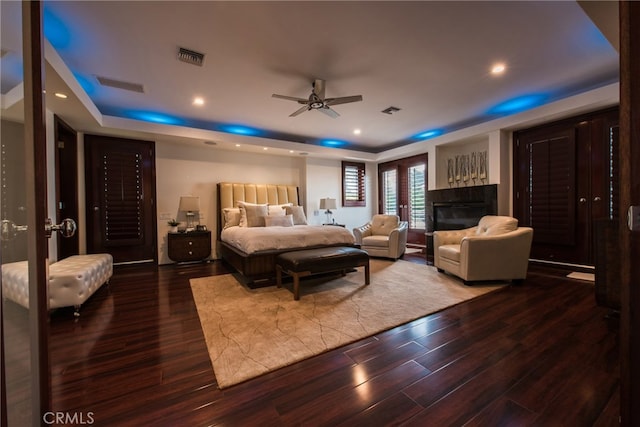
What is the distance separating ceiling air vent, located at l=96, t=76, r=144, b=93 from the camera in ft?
11.0

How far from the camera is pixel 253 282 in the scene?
3.55 metres

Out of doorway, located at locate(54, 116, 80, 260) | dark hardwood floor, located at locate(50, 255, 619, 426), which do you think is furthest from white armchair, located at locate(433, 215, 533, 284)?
doorway, located at locate(54, 116, 80, 260)

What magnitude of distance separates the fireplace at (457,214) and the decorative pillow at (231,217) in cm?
431

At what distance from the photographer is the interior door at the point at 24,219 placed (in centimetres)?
82

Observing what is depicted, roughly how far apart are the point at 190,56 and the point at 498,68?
3.67 metres

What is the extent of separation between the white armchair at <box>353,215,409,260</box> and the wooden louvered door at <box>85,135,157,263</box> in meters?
4.26

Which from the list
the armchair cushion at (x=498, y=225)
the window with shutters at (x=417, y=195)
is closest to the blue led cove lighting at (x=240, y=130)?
the window with shutters at (x=417, y=195)

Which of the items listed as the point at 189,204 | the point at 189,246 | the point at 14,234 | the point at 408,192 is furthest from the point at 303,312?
the point at 408,192

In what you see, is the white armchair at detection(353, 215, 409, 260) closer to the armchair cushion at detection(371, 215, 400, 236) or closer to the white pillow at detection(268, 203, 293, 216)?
the armchair cushion at detection(371, 215, 400, 236)

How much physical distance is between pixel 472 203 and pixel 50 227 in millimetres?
5837

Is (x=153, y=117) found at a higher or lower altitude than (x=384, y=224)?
higher

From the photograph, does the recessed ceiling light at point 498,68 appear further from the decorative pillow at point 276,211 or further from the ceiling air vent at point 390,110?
the decorative pillow at point 276,211

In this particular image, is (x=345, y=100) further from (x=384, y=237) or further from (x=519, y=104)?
(x=519, y=104)

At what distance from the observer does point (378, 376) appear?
5.29 feet
